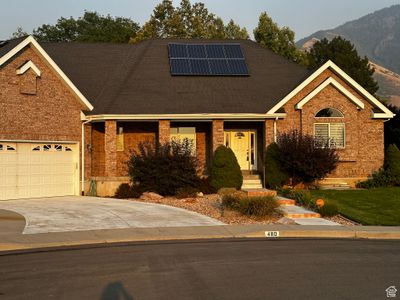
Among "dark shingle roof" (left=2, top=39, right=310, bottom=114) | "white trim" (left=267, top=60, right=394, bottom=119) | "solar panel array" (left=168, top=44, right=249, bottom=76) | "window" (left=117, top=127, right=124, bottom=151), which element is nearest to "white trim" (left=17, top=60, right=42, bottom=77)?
"dark shingle roof" (left=2, top=39, right=310, bottom=114)

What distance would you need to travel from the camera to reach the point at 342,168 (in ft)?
90.0

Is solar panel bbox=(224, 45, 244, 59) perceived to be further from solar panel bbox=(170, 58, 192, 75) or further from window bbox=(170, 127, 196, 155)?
window bbox=(170, 127, 196, 155)

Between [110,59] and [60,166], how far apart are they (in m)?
8.30

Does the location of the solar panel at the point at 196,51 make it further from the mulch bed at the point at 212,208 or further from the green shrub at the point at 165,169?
the mulch bed at the point at 212,208

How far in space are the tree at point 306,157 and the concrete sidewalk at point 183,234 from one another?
796 cm

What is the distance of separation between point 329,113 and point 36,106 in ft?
47.1

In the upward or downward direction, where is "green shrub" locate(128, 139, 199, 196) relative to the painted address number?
upward

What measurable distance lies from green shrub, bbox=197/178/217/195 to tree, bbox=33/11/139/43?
109 ft

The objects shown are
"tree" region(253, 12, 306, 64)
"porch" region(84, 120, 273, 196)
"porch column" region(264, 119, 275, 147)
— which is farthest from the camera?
"tree" region(253, 12, 306, 64)

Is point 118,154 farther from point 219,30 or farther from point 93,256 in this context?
point 219,30

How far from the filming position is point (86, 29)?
198ft

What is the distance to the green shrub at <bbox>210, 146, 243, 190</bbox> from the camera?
2519 centimetres

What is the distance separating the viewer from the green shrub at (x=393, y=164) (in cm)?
2731

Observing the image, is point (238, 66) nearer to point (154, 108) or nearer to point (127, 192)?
point (154, 108)
